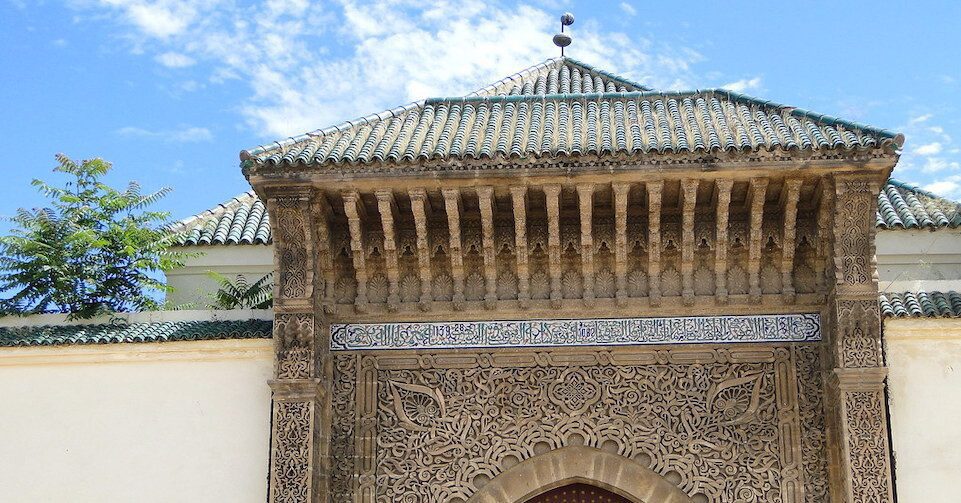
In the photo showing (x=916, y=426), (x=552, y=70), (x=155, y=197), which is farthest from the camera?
(x=552, y=70)

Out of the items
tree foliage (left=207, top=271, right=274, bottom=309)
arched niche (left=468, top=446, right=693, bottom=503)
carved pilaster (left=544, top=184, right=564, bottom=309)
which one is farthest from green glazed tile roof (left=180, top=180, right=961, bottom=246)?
arched niche (left=468, top=446, right=693, bottom=503)

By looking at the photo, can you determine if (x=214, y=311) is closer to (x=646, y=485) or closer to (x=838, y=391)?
(x=646, y=485)

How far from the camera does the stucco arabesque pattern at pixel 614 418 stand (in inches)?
273

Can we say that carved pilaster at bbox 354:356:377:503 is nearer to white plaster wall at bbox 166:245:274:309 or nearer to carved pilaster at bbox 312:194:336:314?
carved pilaster at bbox 312:194:336:314

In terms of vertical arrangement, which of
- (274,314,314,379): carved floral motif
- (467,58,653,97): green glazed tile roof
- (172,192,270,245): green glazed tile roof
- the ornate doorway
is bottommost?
the ornate doorway

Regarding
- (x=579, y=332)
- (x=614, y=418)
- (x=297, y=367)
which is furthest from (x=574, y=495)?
(x=297, y=367)

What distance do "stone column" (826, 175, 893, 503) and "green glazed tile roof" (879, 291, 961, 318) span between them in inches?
7.3

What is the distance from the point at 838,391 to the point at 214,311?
3.46 m

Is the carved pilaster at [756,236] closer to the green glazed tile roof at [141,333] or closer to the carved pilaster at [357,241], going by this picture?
the carved pilaster at [357,241]

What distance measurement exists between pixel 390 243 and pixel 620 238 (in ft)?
4.20

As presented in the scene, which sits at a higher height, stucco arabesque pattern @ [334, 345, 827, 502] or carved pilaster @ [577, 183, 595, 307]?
carved pilaster @ [577, 183, 595, 307]

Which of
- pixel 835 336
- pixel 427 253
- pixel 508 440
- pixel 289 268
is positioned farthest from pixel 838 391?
pixel 289 268

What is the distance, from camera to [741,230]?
7.25m

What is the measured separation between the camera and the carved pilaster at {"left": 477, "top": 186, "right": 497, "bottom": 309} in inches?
277
